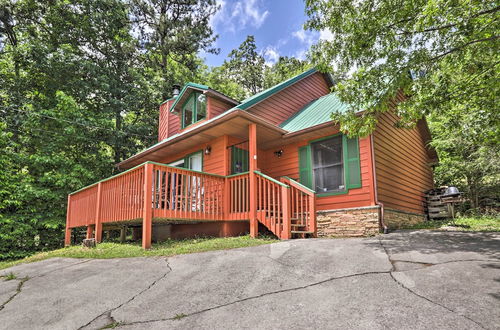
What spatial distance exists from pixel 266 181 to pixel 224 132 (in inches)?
83.8

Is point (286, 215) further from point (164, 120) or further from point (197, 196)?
point (164, 120)

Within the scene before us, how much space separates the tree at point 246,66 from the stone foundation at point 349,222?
70.7 ft

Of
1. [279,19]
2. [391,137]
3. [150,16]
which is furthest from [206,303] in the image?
[279,19]

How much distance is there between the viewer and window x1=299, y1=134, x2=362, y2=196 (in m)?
8.31

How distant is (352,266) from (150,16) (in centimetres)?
2219

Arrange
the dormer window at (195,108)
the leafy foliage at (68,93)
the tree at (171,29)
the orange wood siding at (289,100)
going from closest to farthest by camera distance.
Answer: the orange wood siding at (289,100)
the dormer window at (195,108)
the leafy foliage at (68,93)
the tree at (171,29)

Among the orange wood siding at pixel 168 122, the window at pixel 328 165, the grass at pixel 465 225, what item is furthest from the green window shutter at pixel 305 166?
the orange wood siding at pixel 168 122

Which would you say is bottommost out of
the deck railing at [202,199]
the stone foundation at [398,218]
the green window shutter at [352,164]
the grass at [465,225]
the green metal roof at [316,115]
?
the grass at [465,225]

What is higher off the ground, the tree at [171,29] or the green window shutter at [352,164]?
the tree at [171,29]

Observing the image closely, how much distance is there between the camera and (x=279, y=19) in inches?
930

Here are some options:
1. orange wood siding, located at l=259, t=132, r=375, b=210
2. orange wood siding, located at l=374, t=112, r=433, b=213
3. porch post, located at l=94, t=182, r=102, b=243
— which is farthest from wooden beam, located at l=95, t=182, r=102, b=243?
orange wood siding, located at l=374, t=112, r=433, b=213

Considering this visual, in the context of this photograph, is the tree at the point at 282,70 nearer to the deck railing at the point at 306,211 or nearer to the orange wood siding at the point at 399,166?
the orange wood siding at the point at 399,166

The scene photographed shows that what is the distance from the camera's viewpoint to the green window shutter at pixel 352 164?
8180 mm

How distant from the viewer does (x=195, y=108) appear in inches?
462
